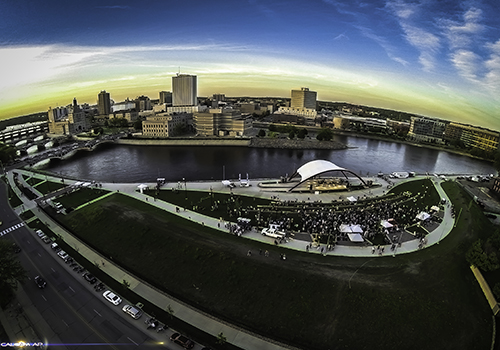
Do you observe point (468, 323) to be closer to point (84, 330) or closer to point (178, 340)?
point (178, 340)

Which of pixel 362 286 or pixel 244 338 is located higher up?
pixel 362 286

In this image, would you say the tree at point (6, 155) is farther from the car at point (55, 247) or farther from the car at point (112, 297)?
the car at point (112, 297)

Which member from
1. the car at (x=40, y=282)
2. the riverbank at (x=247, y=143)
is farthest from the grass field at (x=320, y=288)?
the riverbank at (x=247, y=143)

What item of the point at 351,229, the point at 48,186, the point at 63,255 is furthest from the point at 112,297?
the point at 48,186

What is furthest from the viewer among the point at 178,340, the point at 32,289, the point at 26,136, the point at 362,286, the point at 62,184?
the point at 26,136

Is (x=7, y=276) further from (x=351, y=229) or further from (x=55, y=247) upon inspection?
(x=351, y=229)

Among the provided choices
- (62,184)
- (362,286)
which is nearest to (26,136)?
(62,184)

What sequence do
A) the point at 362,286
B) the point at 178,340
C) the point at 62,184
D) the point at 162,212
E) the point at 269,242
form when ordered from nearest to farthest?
the point at 178,340
the point at 362,286
the point at 269,242
the point at 162,212
the point at 62,184
